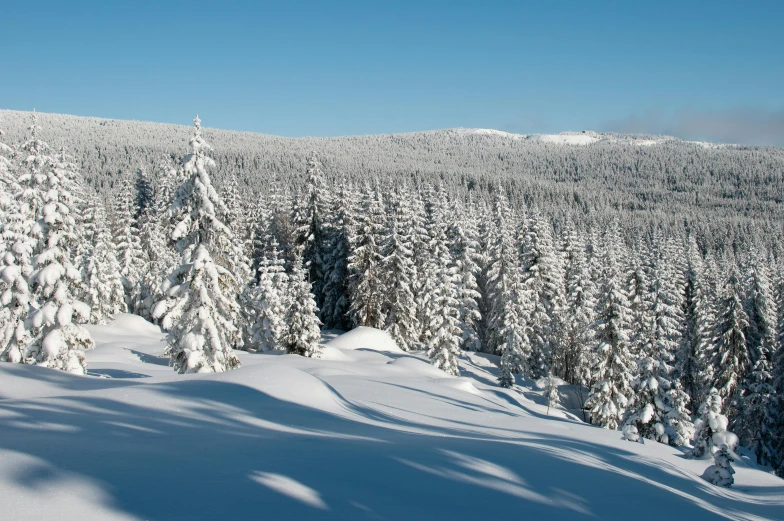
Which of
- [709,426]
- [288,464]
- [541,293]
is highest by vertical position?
[288,464]

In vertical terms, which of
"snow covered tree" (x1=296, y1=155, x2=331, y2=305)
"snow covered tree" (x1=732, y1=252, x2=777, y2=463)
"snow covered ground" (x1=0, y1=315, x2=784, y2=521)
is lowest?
"snow covered tree" (x1=732, y1=252, x2=777, y2=463)

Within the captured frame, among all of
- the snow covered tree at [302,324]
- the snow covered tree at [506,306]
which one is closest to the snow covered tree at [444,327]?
the snow covered tree at [506,306]

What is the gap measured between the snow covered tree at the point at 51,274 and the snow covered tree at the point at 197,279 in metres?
3.39

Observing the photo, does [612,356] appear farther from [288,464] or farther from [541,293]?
[288,464]

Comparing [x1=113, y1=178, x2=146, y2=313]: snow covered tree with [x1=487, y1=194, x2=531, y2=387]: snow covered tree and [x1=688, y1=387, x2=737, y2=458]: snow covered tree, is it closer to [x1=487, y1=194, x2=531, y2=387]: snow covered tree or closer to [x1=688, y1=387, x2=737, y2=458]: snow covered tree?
[x1=487, y1=194, x2=531, y2=387]: snow covered tree

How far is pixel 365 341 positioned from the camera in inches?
1471

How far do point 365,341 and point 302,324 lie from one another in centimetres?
744

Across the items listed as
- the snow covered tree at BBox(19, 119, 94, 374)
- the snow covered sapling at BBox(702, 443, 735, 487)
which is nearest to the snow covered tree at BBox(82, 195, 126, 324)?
the snow covered tree at BBox(19, 119, 94, 374)

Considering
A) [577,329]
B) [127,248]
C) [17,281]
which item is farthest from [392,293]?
[127,248]

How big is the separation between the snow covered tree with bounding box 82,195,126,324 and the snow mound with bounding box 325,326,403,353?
1917cm

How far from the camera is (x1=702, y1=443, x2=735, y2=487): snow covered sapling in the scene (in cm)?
1264

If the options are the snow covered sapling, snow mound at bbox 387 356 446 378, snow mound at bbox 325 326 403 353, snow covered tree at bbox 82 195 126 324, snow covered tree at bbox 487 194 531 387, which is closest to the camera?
the snow covered sapling

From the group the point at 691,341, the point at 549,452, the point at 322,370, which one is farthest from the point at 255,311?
the point at 691,341

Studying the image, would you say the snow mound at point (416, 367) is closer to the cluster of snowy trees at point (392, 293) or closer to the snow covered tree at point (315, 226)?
the cluster of snowy trees at point (392, 293)
